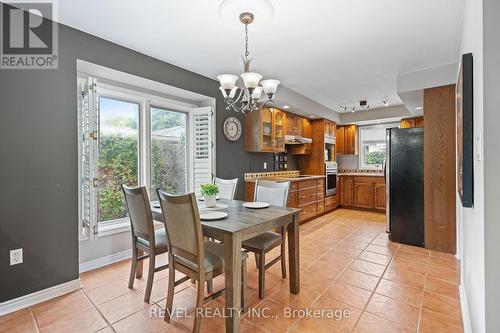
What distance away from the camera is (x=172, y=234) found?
6.21 ft

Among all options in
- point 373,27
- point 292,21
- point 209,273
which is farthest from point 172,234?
point 373,27

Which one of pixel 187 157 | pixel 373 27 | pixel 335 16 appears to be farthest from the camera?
pixel 187 157

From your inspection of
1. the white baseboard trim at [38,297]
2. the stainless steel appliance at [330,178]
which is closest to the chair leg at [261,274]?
the white baseboard trim at [38,297]

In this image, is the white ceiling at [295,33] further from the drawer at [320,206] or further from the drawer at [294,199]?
the drawer at [320,206]

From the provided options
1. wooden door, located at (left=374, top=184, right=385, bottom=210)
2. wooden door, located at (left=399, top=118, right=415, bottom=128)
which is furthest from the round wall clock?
wooden door, located at (left=399, top=118, right=415, bottom=128)

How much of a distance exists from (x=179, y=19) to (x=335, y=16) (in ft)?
4.58

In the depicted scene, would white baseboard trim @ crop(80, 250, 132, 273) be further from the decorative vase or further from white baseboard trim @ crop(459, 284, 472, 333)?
white baseboard trim @ crop(459, 284, 472, 333)

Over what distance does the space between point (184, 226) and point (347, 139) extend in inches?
232

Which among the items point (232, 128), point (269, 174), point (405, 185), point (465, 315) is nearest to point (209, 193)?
point (232, 128)

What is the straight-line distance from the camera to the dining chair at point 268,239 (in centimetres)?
224

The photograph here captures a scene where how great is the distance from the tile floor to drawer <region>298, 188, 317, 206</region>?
165 cm

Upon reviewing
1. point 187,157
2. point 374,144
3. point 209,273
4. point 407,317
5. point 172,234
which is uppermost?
point 374,144

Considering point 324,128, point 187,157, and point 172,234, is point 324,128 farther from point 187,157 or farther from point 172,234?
point 172,234

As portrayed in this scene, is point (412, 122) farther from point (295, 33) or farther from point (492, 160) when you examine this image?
point (492, 160)
